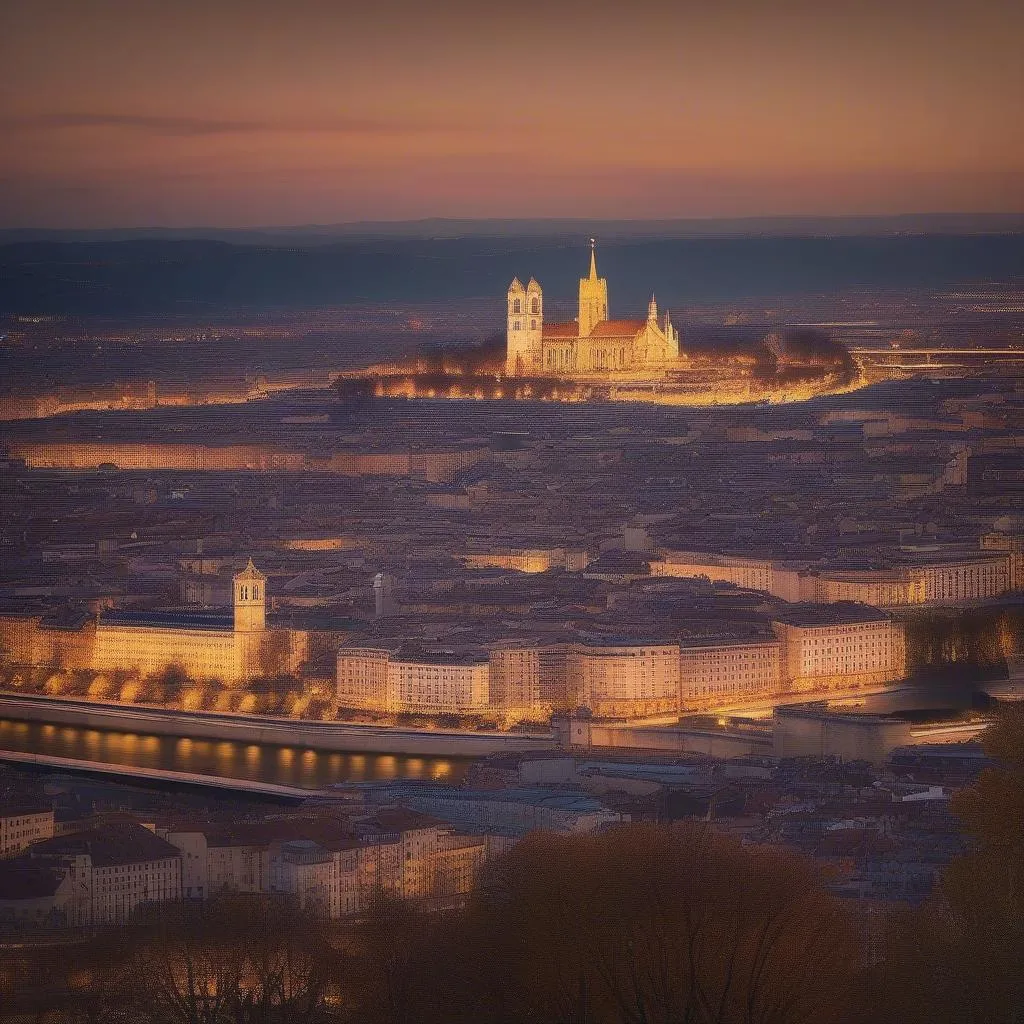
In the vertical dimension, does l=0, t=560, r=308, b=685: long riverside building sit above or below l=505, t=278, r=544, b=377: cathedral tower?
below

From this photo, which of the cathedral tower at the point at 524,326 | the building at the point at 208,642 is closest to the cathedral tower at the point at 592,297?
the cathedral tower at the point at 524,326

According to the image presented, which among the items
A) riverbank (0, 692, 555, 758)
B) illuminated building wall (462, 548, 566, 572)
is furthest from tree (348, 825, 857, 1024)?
illuminated building wall (462, 548, 566, 572)

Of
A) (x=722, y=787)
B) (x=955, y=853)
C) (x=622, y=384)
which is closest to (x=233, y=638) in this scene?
(x=722, y=787)

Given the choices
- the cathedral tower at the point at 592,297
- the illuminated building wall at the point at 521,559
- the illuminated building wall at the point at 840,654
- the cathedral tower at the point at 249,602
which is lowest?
the illuminated building wall at the point at 840,654

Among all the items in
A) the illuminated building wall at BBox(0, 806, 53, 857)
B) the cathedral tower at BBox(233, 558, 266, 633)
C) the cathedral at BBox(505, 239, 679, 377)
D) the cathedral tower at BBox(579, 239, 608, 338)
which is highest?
the cathedral tower at BBox(579, 239, 608, 338)

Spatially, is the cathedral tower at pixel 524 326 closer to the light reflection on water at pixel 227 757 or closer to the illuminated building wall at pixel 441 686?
the illuminated building wall at pixel 441 686

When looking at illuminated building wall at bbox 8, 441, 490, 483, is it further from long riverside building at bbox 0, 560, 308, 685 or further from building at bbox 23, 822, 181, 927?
building at bbox 23, 822, 181, 927

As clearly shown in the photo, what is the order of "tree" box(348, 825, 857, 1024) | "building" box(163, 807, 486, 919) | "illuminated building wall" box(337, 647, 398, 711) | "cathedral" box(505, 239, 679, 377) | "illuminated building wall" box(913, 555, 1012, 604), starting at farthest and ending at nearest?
"cathedral" box(505, 239, 679, 377) → "illuminated building wall" box(913, 555, 1012, 604) → "illuminated building wall" box(337, 647, 398, 711) → "building" box(163, 807, 486, 919) → "tree" box(348, 825, 857, 1024)

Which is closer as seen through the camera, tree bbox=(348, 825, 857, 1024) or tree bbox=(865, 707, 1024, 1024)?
tree bbox=(865, 707, 1024, 1024)
